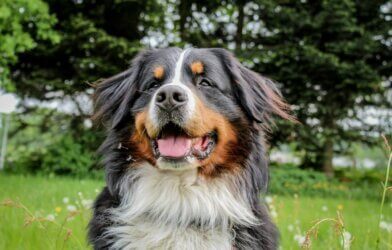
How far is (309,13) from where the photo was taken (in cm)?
1319

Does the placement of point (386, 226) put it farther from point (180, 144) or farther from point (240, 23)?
point (240, 23)

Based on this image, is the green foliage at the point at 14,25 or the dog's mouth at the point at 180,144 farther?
the green foliage at the point at 14,25

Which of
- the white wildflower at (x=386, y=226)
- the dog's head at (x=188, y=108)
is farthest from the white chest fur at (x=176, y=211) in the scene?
the white wildflower at (x=386, y=226)

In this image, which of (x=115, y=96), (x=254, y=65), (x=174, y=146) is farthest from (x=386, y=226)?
(x=254, y=65)

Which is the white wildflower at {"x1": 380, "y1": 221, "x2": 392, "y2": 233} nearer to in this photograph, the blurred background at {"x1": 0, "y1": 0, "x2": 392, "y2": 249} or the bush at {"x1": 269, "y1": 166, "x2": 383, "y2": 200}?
the bush at {"x1": 269, "y1": 166, "x2": 383, "y2": 200}

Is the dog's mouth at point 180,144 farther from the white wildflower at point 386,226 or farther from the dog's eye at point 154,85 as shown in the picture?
the white wildflower at point 386,226

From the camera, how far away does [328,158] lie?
553 inches

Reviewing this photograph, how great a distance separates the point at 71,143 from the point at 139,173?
366 inches

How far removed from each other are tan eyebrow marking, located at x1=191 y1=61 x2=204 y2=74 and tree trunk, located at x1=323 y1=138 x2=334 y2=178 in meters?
11.1

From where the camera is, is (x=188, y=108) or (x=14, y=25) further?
(x=14, y=25)

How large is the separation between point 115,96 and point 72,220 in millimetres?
2023

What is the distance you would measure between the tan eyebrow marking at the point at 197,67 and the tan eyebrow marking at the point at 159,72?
207 millimetres

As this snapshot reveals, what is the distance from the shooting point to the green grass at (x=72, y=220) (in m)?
3.92

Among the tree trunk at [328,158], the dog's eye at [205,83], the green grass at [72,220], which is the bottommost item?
the tree trunk at [328,158]
